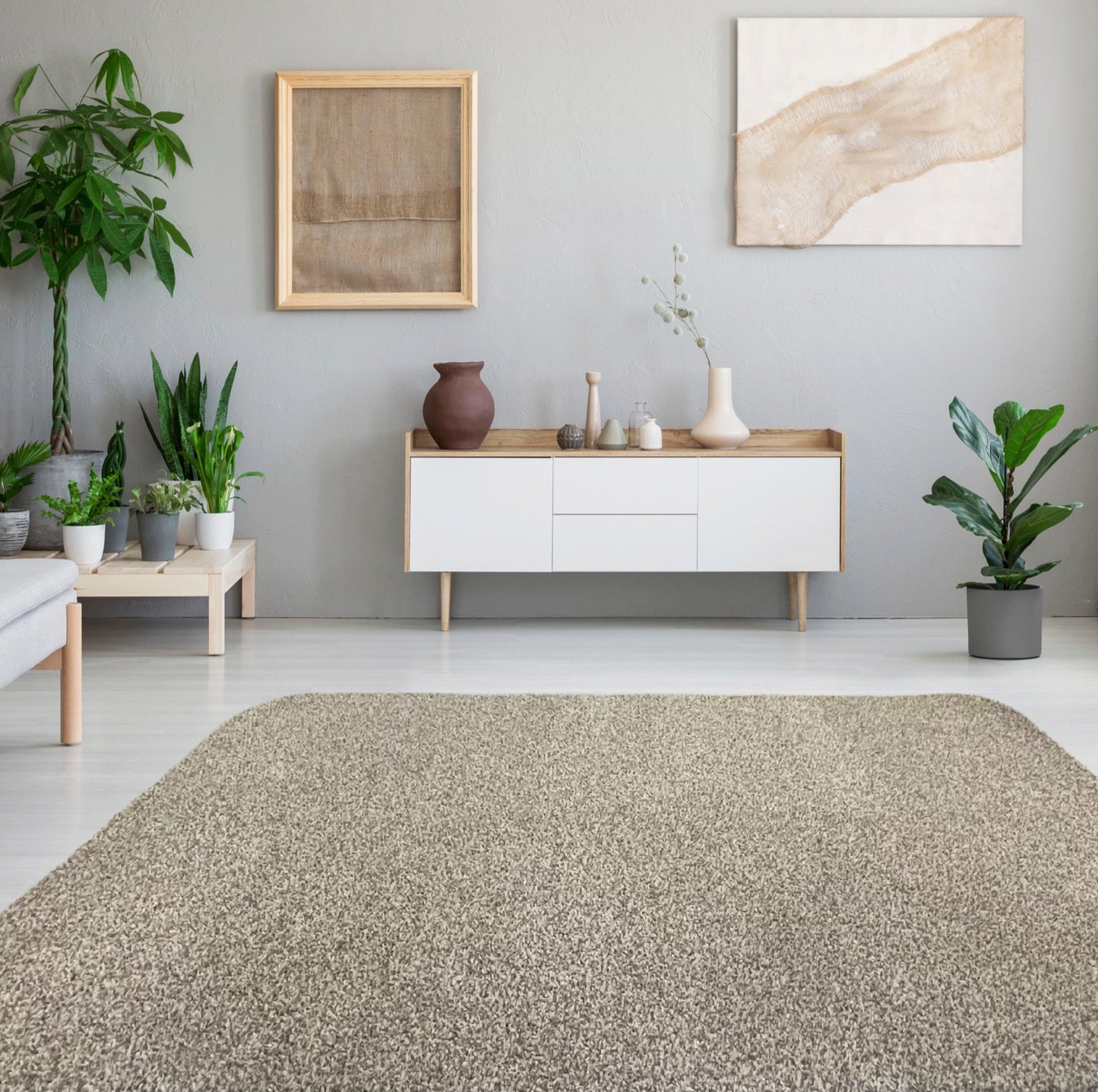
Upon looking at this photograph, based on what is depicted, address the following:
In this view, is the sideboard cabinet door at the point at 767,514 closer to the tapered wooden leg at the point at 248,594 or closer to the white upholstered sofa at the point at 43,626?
the tapered wooden leg at the point at 248,594

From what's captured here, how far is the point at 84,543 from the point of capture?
4.00 m

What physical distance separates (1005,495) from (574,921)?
2.62 m

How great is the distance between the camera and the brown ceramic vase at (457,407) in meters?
4.38

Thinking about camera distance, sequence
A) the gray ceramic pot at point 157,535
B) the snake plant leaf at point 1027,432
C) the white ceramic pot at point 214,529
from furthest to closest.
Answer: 1. the white ceramic pot at point 214,529
2. the gray ceramic pot at point 157,535
3. the snake plant leaf at point 1027,432

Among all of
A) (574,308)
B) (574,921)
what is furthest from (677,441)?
(574,921)

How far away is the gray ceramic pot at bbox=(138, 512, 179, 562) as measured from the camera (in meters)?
4.10

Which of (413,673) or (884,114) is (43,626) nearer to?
(413,673)

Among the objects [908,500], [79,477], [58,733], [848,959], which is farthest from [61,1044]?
[908,500]

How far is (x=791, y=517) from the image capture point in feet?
14.4

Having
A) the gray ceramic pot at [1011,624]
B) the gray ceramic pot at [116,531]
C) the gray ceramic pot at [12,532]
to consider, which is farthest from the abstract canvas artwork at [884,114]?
the gray ceramic pot at [12,532]

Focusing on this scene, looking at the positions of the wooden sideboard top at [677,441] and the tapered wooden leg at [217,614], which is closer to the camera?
the tapered wooden leg at [217,614]

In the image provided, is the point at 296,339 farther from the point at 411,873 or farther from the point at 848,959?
the point at 848,959

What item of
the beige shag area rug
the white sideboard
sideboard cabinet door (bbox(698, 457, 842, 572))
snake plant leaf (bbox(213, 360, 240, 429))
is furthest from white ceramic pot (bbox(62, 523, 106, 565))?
sideboard cabinet door (bbox(698, 457, 842, 572))

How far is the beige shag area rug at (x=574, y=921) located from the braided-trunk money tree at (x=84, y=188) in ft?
6.66
